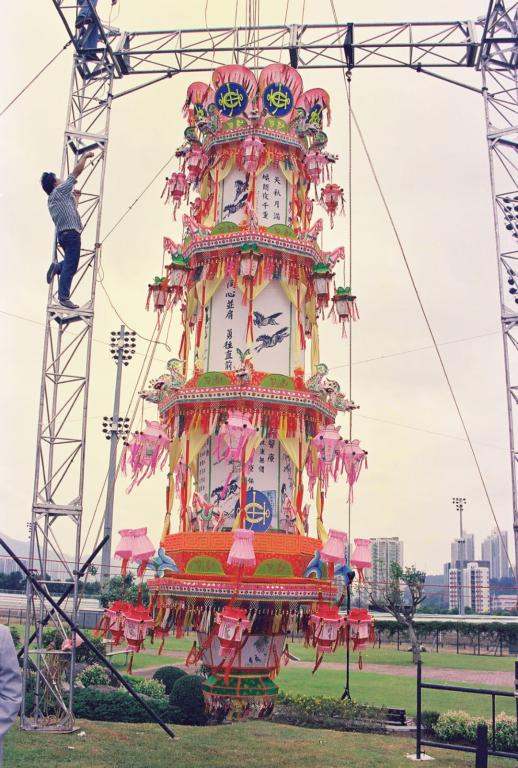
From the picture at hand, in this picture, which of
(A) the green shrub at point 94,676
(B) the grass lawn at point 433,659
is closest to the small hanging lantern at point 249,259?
(A) the green shrub at point 94,676

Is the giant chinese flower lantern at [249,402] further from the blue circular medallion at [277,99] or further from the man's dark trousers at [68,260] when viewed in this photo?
the man's dark trousers at [68,260]

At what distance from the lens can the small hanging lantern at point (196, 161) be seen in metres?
23.2

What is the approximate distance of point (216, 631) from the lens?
1872 cm

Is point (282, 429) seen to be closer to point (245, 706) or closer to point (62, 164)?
point (245, 706)

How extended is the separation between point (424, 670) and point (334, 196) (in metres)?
24.9

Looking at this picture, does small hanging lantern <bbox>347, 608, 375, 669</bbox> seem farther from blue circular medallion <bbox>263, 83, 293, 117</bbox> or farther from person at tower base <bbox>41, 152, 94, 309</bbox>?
blue circular medallion <bbox>263, 83, 293, 117</bbox>

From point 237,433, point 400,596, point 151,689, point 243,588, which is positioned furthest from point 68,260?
point 400,596

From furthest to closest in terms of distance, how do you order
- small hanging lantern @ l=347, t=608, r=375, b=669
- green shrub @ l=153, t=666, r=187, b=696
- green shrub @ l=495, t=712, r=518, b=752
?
green shrub @ l=153, t=666, r=187, b=696, small hanging lantern @ l=347, t=608, r=375, b=669, green shrub @ l=495, t=712, r=518, b=752

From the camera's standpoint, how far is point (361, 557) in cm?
1903

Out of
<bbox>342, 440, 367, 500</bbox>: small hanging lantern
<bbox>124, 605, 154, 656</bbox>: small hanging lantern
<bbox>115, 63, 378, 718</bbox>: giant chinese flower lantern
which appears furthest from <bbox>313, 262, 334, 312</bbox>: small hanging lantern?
<bbox>124, 605, 154, 656</bbox>: small hanging lantern

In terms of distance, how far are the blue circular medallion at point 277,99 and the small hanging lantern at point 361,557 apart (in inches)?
495

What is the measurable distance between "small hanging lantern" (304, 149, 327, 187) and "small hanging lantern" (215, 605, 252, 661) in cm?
1271

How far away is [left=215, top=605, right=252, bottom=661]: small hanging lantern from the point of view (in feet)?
57.8

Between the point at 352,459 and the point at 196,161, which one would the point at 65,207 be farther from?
the point at 352,459
